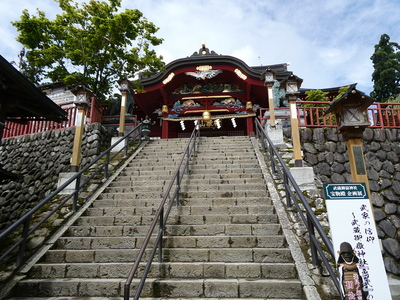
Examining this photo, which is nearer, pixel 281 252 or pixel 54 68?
pixel 281 252

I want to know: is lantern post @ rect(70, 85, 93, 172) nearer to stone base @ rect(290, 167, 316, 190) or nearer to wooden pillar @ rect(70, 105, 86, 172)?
wooden pillar @ rect(70, 105, 86, 172)

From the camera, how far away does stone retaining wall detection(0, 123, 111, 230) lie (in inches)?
341

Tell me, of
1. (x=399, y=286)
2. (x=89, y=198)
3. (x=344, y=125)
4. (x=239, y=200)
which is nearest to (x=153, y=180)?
(x=89, y=198)

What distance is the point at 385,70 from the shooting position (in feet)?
66.9

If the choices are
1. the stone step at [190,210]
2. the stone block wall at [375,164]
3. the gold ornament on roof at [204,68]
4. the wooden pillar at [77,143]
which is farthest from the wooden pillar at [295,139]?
the gold ornament on roof at [204,68]

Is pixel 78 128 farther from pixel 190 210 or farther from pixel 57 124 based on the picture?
pixel 190 210

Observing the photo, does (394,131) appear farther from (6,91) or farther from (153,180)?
(6,91)

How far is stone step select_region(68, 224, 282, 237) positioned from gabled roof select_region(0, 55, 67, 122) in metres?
2.68

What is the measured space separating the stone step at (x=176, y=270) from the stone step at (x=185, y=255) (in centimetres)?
19

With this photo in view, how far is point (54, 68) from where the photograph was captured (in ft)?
33.6

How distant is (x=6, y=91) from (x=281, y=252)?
5.71m

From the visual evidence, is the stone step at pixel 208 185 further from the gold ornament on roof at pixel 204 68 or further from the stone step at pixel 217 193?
the gold ornament on roof at pixel 204 68

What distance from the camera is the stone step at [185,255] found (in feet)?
12.3

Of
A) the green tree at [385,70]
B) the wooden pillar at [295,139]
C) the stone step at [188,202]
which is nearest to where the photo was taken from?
the stone step at [188,202]
